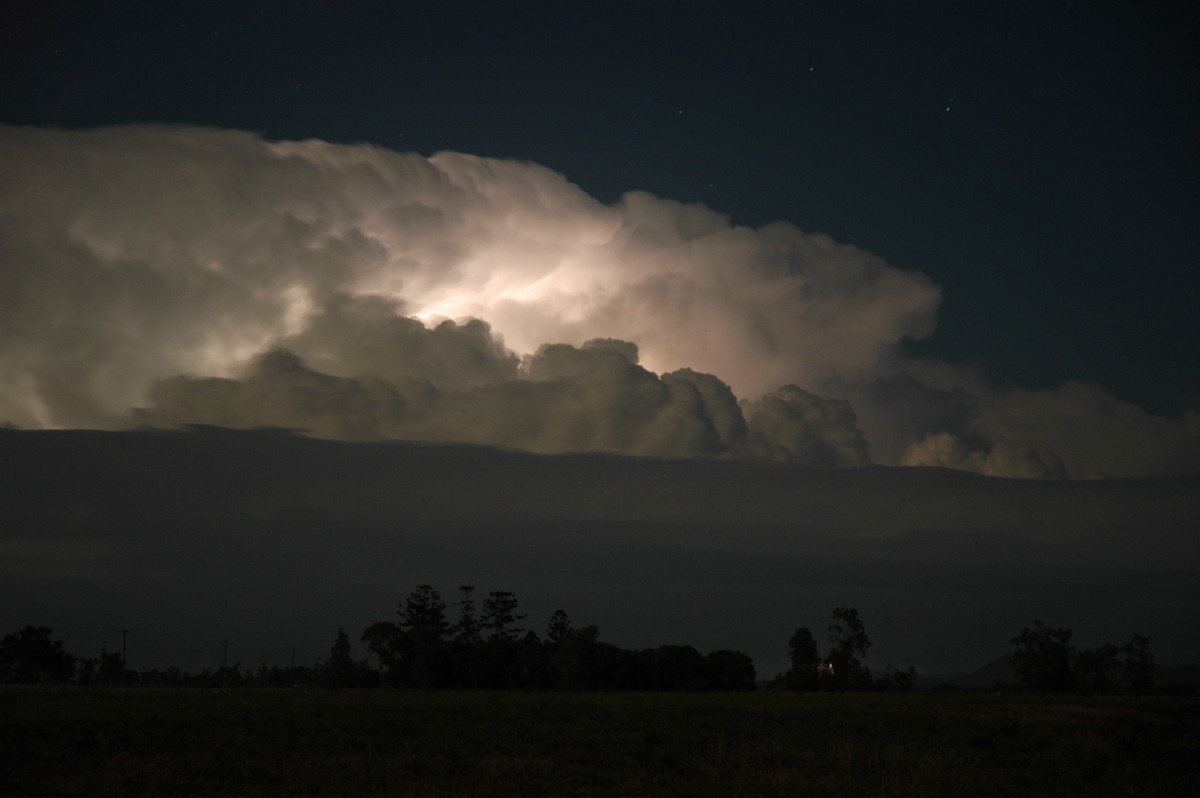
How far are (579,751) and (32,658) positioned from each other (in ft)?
442

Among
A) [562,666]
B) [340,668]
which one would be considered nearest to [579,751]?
[562,666]

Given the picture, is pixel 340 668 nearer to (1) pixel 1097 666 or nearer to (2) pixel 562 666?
(2) pixel 562 666

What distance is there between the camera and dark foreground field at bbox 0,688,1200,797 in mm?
26391

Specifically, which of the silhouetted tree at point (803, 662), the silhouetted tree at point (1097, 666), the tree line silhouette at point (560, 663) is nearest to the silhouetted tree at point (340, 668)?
the tree line silhouette at point (560, 663)

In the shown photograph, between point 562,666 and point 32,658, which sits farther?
point 32,658

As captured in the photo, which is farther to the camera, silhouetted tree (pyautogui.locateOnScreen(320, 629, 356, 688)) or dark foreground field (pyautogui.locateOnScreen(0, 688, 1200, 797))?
silhouetted tree (pyautogui.locateOnScreen(320, 629, 356, 688))

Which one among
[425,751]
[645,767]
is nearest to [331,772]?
[425,751]

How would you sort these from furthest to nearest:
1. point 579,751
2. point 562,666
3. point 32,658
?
1. point 32,658
2. point 562,666
3. point 579,751

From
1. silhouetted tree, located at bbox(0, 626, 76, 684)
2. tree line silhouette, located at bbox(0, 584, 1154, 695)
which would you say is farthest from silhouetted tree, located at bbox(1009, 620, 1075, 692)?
silhouetted tree, located at bbox(0, 626, 76, 684)

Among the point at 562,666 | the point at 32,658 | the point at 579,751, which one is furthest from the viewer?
the point at 32,658

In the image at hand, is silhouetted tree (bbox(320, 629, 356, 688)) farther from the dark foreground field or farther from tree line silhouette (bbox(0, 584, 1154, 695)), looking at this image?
the dark foreground field

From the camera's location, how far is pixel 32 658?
137250 mm

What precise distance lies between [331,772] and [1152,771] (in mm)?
25804

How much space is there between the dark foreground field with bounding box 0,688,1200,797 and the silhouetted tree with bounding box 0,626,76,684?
10178cm
